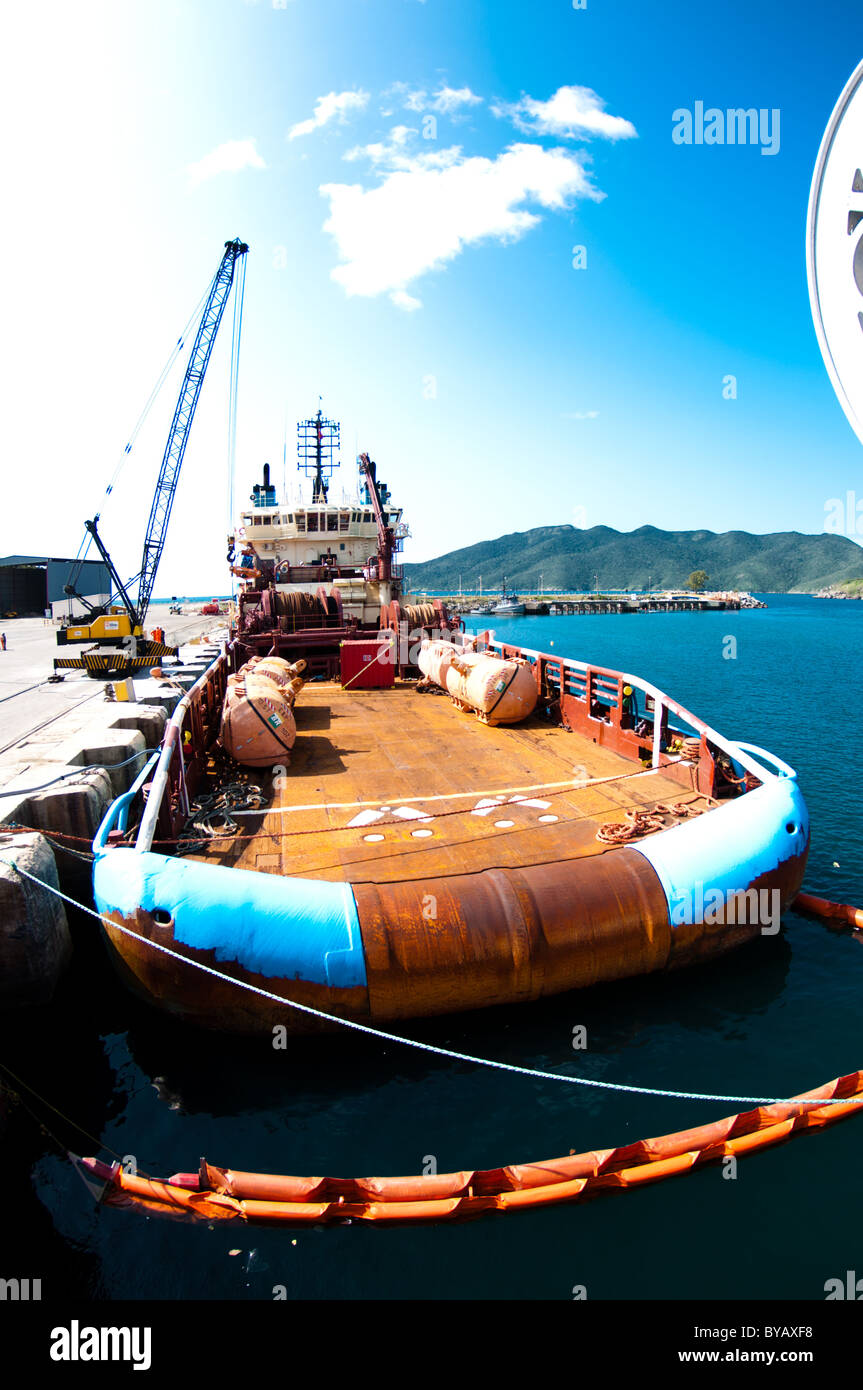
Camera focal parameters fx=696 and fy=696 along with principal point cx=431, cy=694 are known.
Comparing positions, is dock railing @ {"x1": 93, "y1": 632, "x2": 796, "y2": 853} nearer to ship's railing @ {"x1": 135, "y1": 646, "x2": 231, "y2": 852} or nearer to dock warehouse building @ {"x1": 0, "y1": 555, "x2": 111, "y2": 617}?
ship's railing @ {"x1": 135, "y1": 646, "x2": 231, "y2": 852}

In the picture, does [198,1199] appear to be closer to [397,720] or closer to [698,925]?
[698,925]

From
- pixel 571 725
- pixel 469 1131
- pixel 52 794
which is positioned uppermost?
pixel 571 725

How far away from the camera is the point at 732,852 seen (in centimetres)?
826

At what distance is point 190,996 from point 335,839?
2627 millimetres

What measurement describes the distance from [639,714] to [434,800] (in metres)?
5.36

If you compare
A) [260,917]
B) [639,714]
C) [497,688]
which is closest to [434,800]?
[260,917]

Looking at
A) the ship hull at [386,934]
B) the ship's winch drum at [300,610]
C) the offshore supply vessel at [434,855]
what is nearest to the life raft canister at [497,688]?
the offshore supply vessel at [434,855]

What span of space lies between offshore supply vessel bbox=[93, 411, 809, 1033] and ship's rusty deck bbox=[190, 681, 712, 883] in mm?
45

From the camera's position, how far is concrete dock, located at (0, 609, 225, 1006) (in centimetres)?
845

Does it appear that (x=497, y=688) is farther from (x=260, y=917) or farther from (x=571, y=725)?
(x=260, y=917)

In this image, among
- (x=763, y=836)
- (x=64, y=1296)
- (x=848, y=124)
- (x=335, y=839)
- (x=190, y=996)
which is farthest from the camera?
(x=335, y=839)

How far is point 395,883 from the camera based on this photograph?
7.56 m

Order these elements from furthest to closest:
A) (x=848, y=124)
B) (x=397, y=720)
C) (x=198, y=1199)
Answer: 1. (x=397, y=720)
2. (x=198, y=1199)
3. (x=848, y=124)
